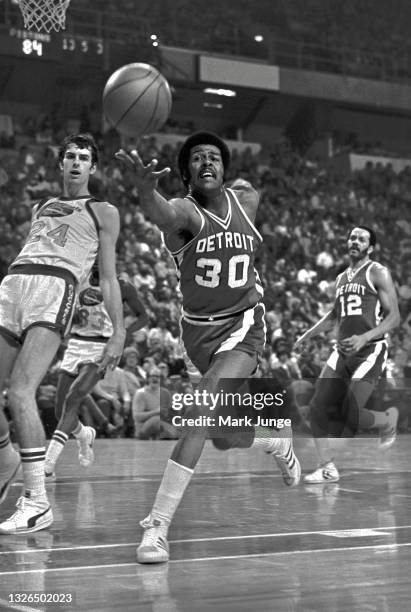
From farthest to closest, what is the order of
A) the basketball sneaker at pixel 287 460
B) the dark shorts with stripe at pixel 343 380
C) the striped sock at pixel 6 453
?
the dark shorts with stripe at pixel 343 380 < the basketball sneaker at pixel 287 460 < the striped sock at pixel 6 453

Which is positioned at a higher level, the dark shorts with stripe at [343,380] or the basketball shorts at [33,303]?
the basketball shorts at [33,303]

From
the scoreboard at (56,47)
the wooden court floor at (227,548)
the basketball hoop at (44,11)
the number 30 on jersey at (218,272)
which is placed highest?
the scoreboard at (56,47)

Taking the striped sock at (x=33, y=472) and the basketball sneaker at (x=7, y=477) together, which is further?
the basketball sneaker at (x=7, y=477)

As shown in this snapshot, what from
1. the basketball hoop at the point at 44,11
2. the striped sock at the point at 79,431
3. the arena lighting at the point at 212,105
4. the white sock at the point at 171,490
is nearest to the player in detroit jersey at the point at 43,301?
the white sock at the point at 171,490

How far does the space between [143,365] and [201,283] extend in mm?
9889

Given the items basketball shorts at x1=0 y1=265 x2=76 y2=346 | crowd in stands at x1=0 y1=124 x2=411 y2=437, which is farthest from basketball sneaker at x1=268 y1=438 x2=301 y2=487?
crowd in stands at x1=0 y1=124 x2=411 y2=437

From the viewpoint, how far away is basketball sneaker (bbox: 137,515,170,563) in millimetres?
4609

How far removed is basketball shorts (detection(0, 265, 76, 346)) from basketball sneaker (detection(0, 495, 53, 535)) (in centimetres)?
90

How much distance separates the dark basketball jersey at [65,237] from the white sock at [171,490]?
55.9 inches

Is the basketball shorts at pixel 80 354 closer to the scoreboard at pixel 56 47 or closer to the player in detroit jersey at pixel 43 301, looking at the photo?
the player in detroit jersey at pixel 43 301

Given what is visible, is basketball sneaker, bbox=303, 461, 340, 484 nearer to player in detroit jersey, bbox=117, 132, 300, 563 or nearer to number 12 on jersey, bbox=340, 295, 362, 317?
number 12 on jersey, bbox=340, 295, 362, 317

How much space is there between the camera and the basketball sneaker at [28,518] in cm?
547

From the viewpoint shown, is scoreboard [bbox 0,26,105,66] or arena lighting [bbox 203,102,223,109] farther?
arena lighting [bbox 203,102,223,109]

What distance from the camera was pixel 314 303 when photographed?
2119cm
